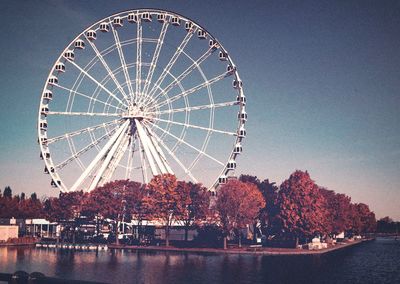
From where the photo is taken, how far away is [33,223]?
110 metres

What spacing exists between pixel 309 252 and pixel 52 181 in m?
47.1

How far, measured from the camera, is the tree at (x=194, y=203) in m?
86.6

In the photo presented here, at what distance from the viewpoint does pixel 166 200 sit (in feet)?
280

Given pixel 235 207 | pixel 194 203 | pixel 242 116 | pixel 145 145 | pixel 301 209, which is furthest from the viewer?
pixel 194 203

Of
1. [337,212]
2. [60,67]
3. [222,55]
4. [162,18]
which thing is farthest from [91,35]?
[337,212]

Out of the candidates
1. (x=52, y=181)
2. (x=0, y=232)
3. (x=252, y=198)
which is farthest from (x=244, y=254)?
(x=0, y=232)

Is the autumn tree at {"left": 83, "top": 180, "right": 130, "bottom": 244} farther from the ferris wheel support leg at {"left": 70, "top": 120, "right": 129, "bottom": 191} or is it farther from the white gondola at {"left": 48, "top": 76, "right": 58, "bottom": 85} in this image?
the white gondola at {"left": 48, "top": 76, "right": 58, "bottom": 85}

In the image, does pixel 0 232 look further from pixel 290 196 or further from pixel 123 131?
pixel 290 196

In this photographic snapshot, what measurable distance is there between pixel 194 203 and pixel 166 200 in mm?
5851

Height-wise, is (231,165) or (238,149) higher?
(238,149)

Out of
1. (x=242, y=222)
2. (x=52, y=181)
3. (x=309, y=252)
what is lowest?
(x=309, y=252)

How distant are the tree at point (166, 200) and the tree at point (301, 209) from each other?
750 inches

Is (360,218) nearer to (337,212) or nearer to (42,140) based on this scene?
(337,212)

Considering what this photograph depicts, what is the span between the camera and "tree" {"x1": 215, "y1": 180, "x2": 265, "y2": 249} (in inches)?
3314
